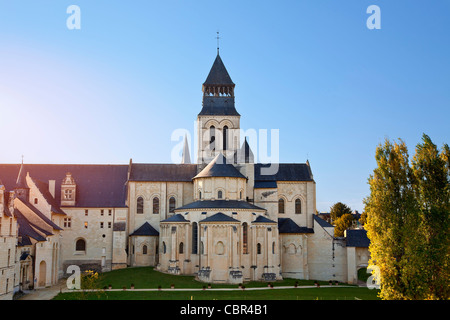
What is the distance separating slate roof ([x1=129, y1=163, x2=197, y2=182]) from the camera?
2702 inches

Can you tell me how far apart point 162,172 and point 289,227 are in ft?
66.8

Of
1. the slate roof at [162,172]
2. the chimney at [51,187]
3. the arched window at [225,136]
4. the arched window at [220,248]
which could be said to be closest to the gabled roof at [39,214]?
the chimney at [51,187]

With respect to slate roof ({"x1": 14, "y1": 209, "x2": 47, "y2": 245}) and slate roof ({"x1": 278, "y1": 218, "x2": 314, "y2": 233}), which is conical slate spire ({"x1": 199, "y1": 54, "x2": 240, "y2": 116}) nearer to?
slate roof ({"x1": 278, "y1": 218, "x2": 314, "y2": 233})

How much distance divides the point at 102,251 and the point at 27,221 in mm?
15304

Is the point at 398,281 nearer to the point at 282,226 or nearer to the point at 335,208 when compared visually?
the point at 282,226

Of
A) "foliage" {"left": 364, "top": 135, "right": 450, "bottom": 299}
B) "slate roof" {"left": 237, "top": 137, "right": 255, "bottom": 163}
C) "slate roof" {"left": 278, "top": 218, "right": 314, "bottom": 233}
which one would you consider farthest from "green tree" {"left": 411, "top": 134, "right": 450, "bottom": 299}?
"slate roof" {"left": 237, "top": 137, "right": 255, "bottom": 163}

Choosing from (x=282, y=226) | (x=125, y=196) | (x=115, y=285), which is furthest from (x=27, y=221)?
(x=282, y=226)

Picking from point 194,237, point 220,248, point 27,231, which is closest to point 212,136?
point 194,237

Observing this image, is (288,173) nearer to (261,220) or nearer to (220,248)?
(261,220)

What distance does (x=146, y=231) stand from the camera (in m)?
65.2

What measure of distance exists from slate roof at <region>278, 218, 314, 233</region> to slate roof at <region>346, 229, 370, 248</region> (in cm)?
535

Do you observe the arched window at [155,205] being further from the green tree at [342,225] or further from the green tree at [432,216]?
the green tree at [342,225]

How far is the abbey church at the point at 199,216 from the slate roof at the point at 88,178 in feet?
0.47

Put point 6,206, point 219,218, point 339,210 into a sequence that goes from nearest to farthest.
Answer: point 6,206
point 219,218
point 339,210
